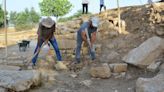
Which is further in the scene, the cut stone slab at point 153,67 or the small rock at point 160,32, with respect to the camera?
the small rock at point 160,32

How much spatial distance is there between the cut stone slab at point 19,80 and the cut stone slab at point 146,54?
206cm

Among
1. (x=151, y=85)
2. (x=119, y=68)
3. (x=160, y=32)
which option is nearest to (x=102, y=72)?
(x=119, y=68)

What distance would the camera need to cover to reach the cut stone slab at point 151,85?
5.57m

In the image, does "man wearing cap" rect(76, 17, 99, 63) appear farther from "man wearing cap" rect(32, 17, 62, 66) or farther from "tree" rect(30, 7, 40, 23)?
"tree" rect(30, 7, 40, 23)

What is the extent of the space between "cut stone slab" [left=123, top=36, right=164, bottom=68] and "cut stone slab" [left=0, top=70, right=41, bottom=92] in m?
2.06

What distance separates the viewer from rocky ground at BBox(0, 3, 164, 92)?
6.29 m

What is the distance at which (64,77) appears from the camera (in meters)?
7.40

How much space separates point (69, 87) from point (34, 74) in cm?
74

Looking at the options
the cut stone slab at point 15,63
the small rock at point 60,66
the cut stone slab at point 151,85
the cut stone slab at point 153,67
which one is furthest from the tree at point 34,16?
the cut stone slab at point 151,85

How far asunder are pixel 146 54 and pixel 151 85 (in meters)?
1.58

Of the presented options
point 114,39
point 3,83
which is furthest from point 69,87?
point 114,39

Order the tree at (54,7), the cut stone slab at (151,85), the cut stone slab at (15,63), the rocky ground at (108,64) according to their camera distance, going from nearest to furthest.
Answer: the cut stone slab at (151,85) < the rocky ground at (108,64) < the cut stone slab at (15,63) < the tree at (54,7)

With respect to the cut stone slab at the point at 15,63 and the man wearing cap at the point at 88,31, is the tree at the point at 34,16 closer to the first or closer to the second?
the cut stone slab at the point at 15,63

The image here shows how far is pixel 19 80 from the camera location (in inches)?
242
